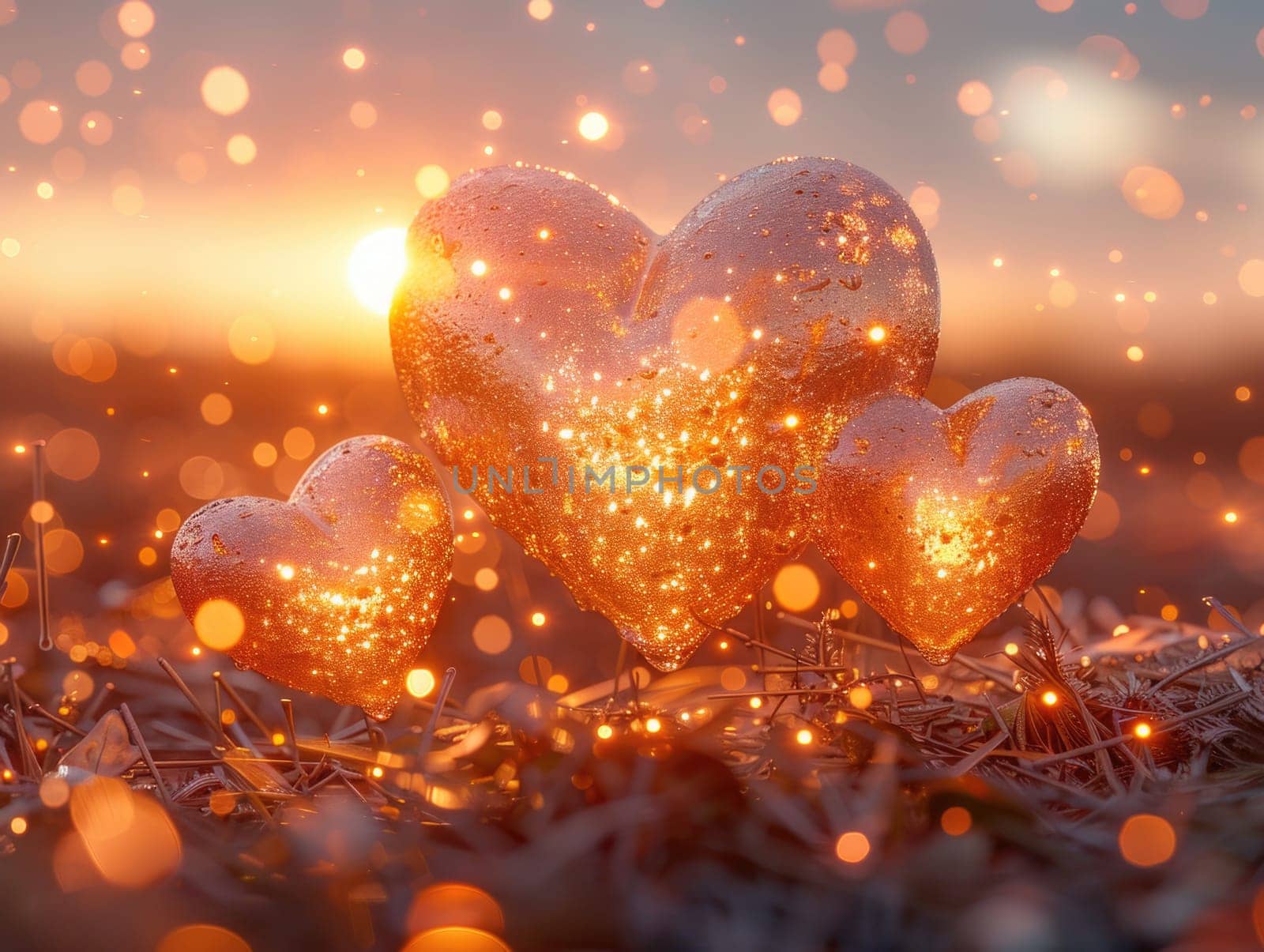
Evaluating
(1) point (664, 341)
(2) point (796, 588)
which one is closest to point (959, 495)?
(1) point (664, 341)

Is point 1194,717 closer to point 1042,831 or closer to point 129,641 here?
point 1042,831

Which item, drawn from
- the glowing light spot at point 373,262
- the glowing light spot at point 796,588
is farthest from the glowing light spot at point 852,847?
the glowing light spot at point 373,262

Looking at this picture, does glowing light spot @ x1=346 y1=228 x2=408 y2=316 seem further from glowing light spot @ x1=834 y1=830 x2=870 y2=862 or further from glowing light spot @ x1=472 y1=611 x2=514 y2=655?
glowing light spot @ x1=834 y1=830 x2=870 y2=862

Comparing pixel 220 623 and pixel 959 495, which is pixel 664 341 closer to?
pixel 959 495

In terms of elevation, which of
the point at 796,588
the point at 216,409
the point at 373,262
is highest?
the point at 373,262

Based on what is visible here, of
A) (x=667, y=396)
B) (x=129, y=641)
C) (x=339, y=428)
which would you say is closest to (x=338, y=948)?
(x=667, y=396)

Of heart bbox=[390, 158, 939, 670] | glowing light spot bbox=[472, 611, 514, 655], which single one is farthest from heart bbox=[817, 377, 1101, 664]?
glowing light spot bbox=[472, 611, 514, 655]
